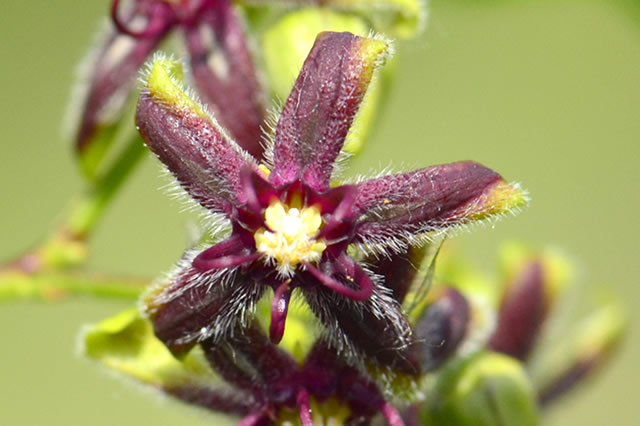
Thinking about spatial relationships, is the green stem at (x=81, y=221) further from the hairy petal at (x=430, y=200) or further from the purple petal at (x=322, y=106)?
the hairy petal at (x=430, y=200)

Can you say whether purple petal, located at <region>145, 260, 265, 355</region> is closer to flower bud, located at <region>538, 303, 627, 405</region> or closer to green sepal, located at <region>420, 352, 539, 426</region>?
green sepal, located at <region>420, 352, 539, 426</region>

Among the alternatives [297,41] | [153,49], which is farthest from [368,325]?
[153,49]

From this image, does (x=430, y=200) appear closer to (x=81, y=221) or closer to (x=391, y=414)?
(x=391, y=414)

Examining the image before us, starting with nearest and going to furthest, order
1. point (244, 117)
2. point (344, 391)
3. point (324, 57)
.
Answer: point (324, 57) < point (344, 391) < point (244, 117)

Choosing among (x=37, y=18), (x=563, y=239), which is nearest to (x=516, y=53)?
(x=563, y=239)

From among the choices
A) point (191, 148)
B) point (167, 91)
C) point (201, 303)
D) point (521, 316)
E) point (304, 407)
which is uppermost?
point (167, 91)

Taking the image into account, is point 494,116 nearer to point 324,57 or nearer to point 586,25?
point 586,25
